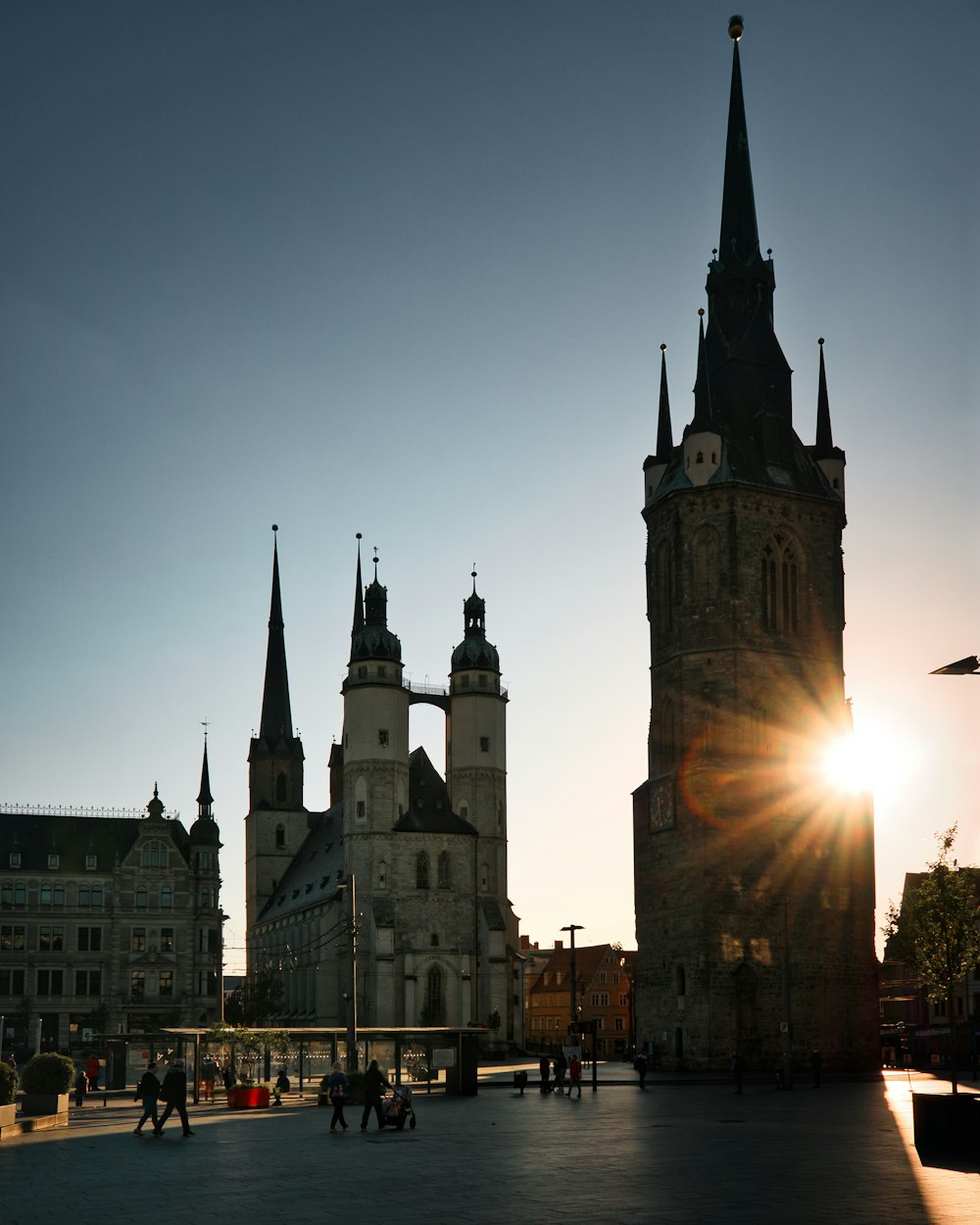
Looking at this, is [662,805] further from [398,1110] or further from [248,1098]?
[398,1110]

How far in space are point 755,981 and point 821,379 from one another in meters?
33.4

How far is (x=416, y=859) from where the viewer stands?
331 ft

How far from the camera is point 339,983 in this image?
10381 cm

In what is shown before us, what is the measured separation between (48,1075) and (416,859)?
66.6 m

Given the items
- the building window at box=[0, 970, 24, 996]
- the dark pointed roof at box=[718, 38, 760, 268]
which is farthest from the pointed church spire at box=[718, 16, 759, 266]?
the building window at box=[0, 970, 24, 996]

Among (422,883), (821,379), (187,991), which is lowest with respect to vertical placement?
(187,991)

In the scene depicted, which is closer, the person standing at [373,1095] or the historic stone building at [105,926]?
the person standing at [373,1095]

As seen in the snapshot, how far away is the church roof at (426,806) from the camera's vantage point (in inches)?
4008

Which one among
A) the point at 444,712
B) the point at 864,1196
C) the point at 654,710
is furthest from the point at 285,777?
the point at 864,1196

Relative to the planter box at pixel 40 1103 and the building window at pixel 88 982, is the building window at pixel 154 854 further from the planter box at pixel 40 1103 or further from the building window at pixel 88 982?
the planter box at pixel 40 1103

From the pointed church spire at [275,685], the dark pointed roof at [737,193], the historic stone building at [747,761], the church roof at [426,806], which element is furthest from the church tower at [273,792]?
the dark pointed roof at [737,193]

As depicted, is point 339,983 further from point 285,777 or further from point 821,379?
point 821,379

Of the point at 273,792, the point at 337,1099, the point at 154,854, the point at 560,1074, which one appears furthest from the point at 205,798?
the point at 337,1099

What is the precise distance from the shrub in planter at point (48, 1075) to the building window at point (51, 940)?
64.5 m
